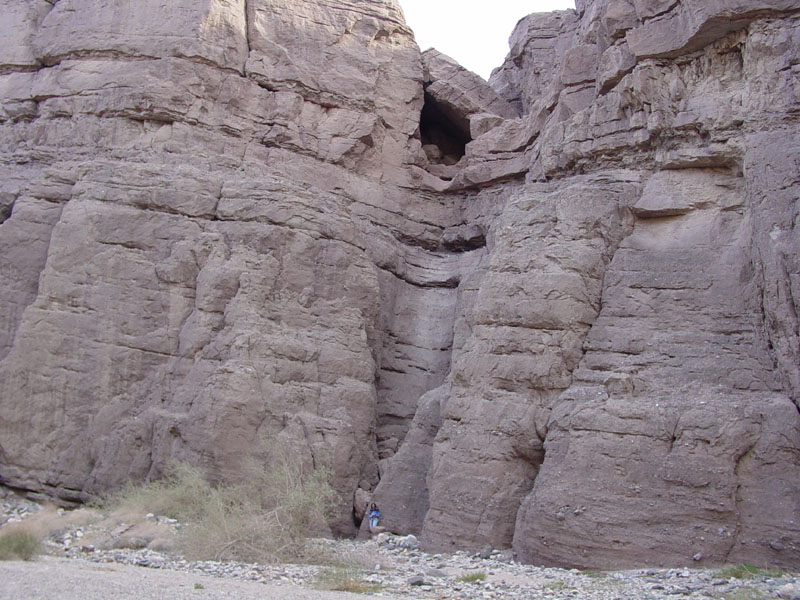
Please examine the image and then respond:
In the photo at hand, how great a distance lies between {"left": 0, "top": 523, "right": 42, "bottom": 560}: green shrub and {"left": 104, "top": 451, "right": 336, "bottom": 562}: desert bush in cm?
223

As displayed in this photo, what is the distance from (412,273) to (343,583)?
481 inches

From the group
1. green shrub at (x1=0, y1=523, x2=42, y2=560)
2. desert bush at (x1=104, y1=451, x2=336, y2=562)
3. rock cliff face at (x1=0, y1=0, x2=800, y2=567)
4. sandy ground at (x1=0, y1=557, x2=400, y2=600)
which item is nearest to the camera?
sandy ground at (x1=0, y1=557, x2=400, y2=600)

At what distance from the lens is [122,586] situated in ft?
31.8

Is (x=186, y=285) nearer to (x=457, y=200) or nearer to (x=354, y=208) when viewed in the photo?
(x=354, y=208)

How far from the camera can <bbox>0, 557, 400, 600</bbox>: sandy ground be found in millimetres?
9102

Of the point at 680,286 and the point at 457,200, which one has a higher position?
the point at 457,200

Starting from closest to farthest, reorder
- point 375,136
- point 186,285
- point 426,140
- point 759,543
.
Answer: point 759,543 → point 186,285 → point 375,136 → point 426,140

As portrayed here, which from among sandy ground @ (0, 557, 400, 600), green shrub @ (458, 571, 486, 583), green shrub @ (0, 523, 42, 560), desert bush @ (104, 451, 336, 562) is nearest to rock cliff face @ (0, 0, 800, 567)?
desert bush @ (104, 451, 336, 562)

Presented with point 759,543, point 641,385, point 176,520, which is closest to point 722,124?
point 641,385

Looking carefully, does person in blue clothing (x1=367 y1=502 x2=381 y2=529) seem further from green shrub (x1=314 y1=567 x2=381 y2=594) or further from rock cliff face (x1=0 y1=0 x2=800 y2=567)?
green shrub (x1=314 y1=567 x2=381 y2=594)

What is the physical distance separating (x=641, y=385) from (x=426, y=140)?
1493 cm

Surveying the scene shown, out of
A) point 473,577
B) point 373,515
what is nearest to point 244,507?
point 373,515

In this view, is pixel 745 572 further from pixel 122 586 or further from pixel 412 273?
pixel 412 273

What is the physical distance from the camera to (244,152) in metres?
21.5
